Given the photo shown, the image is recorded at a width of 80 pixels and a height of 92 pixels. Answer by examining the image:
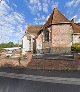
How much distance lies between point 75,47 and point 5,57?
12653mm

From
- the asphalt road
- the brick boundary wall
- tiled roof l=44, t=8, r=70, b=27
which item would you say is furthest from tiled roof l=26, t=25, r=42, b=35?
the asphalt road

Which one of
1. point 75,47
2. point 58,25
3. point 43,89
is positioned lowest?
point 43,89

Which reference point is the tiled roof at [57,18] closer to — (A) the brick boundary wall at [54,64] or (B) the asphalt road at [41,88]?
(A) the brick boundary wall at [54,64]

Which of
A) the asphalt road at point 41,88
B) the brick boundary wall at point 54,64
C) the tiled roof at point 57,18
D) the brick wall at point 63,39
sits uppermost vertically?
the tiled roof at point 57,18

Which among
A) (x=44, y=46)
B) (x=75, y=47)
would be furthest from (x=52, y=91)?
(x=44, y=46)

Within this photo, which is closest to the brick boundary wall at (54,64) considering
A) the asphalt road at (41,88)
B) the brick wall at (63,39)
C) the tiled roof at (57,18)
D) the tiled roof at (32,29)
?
the asphalt road at (41,88)

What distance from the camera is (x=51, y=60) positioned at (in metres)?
25.3

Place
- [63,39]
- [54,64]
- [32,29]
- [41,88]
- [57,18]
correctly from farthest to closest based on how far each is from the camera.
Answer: [32,29], [57,18], [63,39], [54,64], [41,88]

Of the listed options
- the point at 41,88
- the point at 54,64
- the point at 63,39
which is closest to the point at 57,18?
the point at 63,39

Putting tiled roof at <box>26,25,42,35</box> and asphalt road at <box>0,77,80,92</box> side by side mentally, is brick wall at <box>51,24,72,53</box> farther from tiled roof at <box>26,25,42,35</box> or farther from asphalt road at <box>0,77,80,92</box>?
asphalt road at <box>0,77,80,92</box>

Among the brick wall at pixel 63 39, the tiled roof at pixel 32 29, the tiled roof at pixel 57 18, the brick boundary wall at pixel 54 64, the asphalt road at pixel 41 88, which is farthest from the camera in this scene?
the tiled roof at pixel 32 29

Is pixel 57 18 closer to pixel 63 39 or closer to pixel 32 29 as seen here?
pixel 63 39

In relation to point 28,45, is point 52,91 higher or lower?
lower

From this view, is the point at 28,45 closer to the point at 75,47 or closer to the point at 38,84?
the point at 75,47
